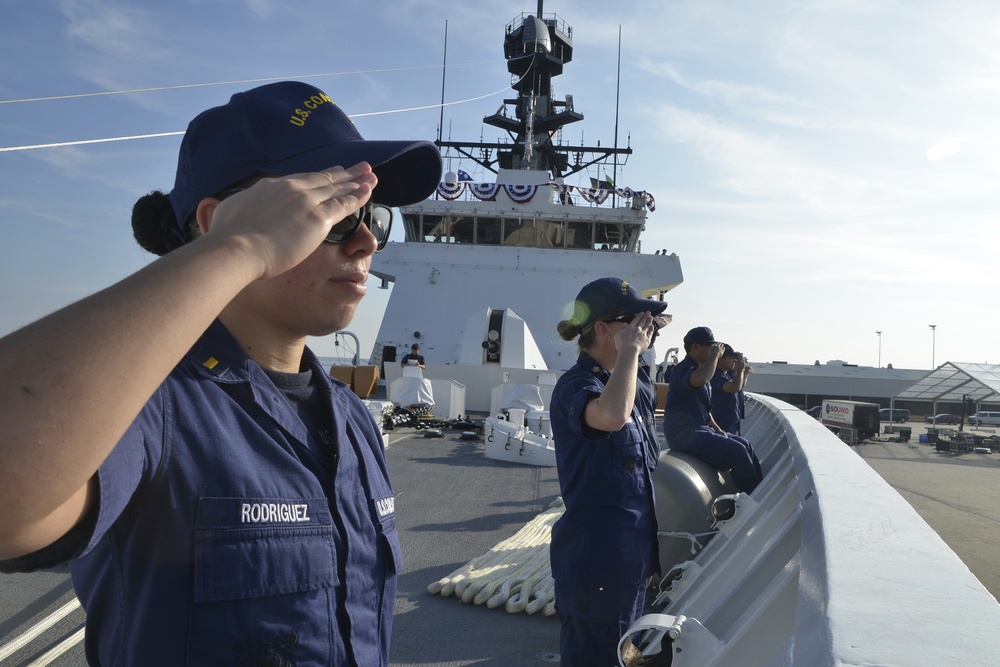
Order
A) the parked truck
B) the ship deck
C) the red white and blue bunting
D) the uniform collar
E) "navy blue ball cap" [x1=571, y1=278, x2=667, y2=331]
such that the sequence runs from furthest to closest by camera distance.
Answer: the red white and blue bunting, the parked truck, the ship deck, "navy blue ball cap" [x1=571, y1=278, x2=667, y2=331], the uniform collar

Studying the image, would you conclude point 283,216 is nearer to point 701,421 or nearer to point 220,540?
point 220,540

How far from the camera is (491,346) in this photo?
15344mm

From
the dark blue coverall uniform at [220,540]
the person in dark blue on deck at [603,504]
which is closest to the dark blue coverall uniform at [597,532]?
the person in dark blue on deck at [603,504]

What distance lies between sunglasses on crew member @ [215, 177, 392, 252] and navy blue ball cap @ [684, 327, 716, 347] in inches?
173

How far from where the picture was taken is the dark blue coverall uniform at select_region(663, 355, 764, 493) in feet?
16.9

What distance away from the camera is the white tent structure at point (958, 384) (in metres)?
17.6

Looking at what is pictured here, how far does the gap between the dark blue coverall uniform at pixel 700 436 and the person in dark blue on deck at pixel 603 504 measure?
2.59m

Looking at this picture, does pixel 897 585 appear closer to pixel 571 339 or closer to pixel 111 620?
pixel 111 620

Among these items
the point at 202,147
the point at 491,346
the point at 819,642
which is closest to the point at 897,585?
the point at 819,642

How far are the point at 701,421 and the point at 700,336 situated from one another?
631mm

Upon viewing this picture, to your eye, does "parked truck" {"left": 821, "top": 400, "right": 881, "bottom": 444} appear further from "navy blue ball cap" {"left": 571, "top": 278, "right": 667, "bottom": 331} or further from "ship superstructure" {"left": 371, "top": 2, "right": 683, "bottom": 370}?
"navy blue ball cap" {"left": 571, "top": 278, "right": 667, "bottom": 331}

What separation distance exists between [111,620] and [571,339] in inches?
93.0

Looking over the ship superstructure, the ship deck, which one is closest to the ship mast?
the ship superstructure

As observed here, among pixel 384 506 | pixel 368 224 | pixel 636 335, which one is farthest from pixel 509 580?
pixel 368 224
